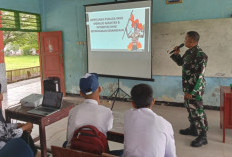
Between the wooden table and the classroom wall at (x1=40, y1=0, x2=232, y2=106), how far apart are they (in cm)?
283

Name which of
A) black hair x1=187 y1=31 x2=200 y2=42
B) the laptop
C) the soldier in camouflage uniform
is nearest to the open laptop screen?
the laptop

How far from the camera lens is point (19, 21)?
5.44m

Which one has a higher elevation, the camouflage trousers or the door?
the door

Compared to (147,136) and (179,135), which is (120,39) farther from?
(147,136)

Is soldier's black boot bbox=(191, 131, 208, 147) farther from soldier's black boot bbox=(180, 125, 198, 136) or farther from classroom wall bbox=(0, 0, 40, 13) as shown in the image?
classroom wall bbox=(0, 0, 40, 13)

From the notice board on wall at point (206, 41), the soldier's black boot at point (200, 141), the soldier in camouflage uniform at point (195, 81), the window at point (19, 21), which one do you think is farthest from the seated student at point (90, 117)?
the window at point (19, 21)

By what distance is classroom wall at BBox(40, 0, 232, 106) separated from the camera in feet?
13.8

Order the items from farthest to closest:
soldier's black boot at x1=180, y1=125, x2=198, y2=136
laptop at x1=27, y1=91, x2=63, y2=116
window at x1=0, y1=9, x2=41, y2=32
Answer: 1. window at x1=0, y1=9, x2=41, y2=32
2. soldier's black boot at x1=180, y1=125, x2=198, y2=136
3. laptop at x1=27, y1=91, x2=63, y2=116

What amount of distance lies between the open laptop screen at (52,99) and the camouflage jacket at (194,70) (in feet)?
5.64

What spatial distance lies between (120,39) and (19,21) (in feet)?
9.25

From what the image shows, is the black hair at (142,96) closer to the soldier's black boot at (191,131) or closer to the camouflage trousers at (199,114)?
the camouflage trousers at (199,114)

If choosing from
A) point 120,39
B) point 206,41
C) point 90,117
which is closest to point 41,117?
point 90,117

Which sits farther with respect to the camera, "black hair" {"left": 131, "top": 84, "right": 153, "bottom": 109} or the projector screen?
the projector screen

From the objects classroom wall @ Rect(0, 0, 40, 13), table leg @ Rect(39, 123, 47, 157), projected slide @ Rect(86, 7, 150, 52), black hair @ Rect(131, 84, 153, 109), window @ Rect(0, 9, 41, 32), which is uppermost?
classroom wall @ Rect(0, 0, 40, 13)
